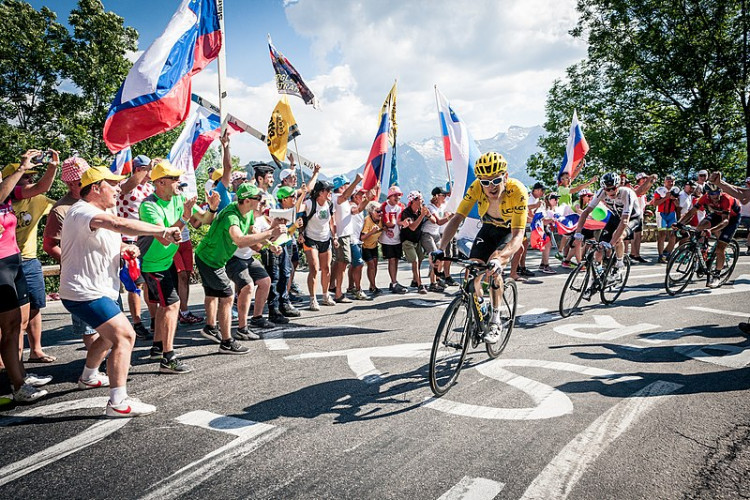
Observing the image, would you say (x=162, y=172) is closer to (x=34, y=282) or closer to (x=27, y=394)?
(x=34, y=282)

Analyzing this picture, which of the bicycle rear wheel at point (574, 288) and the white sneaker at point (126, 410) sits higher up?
the bicycle rear wheel at point (574, 288)

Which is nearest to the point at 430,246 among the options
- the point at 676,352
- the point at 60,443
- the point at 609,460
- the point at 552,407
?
the point at 676,352

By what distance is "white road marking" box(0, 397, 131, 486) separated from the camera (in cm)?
276

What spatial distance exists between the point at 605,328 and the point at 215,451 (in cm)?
554

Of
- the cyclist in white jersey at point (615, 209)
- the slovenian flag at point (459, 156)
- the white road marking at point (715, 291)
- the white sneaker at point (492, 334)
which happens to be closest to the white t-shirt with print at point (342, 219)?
the slovenian flag at point (459, 156)

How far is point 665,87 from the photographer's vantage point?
24500 millimetres

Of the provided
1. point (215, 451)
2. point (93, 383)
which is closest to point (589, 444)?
point (215, 451)

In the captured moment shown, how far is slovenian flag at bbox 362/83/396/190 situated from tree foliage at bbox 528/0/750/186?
16912 mm

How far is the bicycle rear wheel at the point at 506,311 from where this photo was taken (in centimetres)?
505

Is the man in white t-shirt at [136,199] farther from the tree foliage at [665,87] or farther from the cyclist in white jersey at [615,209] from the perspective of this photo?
the tree foliage at [665,87]

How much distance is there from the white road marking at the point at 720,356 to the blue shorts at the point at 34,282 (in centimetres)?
737

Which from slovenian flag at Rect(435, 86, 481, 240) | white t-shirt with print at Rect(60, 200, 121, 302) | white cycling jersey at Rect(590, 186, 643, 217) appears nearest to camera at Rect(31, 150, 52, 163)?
white t-shirt with print at Rect(60, 200, 121, 302)

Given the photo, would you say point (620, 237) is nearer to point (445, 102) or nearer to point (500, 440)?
point (445, 102)

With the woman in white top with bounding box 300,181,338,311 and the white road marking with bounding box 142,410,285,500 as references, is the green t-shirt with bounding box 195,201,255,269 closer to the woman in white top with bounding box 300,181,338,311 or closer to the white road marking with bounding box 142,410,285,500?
the white road marking with bounding box 142,410,285,500
